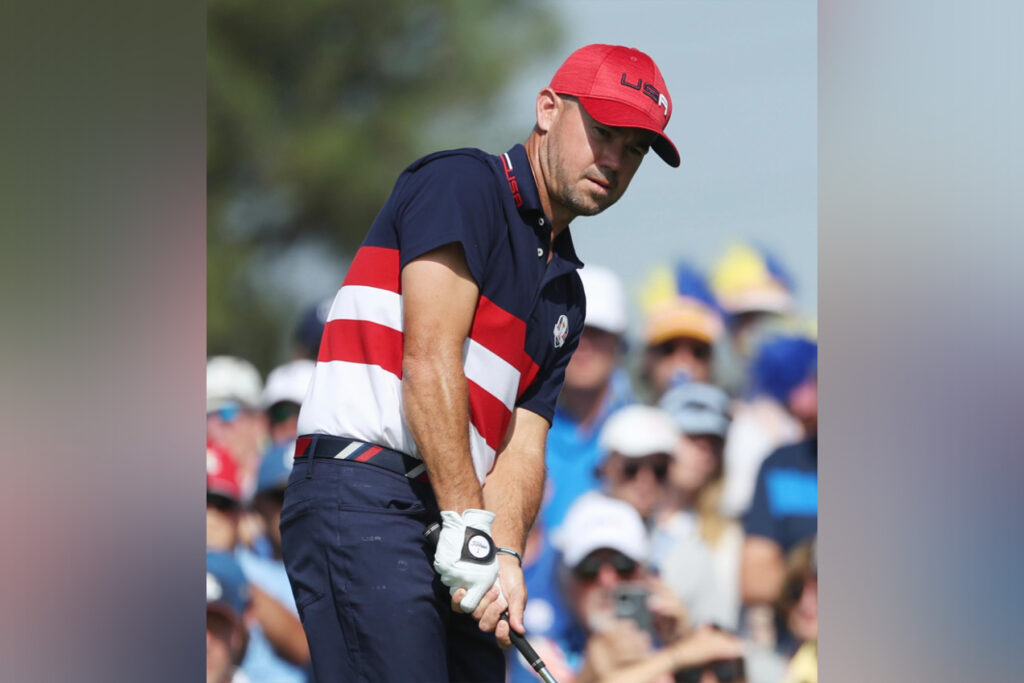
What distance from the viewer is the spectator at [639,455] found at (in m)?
4.21

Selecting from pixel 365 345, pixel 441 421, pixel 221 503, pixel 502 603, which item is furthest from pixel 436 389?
pixel 221 503

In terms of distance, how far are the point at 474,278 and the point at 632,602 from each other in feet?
7.21

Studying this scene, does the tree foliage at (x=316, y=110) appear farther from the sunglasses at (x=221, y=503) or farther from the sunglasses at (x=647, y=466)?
Answer: the sunglasses at (x=647, y=466)

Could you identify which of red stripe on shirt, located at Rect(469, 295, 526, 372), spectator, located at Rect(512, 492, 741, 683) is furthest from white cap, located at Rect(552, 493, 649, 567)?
red stripe on shirt, located at Rect(469, 295, 526, 372)

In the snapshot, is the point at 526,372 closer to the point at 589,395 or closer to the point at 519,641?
the point at 519,641

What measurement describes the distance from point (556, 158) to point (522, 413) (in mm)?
618

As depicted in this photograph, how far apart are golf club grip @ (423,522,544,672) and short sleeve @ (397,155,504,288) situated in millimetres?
493

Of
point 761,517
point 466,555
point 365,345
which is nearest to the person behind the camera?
point 466,555

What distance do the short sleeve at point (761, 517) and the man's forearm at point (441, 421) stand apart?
2166mm

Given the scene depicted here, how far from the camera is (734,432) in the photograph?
4230mm

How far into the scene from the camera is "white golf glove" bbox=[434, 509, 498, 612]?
2.14 meters

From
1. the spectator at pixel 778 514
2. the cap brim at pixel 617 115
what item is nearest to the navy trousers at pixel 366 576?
the cap brim at pixel 617 115

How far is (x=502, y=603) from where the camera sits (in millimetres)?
2223

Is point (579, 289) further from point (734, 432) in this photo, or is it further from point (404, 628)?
point (734, 432)
